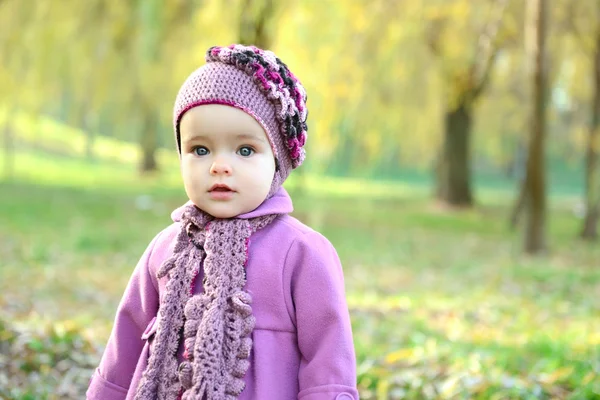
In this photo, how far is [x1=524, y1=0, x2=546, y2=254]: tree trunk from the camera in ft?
28.0

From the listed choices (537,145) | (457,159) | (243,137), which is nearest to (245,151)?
(243,137)

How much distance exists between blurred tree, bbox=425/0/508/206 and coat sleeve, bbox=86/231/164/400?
8.18 metres

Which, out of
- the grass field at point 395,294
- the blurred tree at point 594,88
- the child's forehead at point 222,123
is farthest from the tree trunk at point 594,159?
the child's forehead at point 222,123

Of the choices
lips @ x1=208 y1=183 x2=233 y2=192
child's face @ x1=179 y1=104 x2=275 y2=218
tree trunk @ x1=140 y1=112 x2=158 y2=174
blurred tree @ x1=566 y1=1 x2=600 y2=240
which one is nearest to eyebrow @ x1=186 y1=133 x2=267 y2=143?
child's face @ x1=179 y1=104 x2=275 y2=218

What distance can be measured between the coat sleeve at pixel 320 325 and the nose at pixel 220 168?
0.25 meters

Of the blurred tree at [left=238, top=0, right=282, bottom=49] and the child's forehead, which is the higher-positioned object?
the blurred tree at [left=238, top=0, right=282, bottom=49]

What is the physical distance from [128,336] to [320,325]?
1.84 ft

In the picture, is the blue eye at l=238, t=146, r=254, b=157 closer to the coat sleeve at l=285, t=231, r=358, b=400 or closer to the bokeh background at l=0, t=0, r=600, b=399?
the coat sleeve at l=285, t=231, r=358, b=400

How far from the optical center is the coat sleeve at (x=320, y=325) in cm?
178

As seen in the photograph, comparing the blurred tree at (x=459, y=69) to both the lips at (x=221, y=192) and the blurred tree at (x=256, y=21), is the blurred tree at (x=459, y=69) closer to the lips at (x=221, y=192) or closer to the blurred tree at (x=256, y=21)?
the blurred tree at (x=256, y=21)

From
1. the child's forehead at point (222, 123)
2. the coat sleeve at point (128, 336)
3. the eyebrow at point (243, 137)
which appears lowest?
the coat sleeve at point (128, 336)

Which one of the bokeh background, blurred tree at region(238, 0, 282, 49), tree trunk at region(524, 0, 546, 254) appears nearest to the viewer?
the bokeh background

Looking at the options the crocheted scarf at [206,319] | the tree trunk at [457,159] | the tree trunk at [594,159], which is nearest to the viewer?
the crocheted scarf at [206,319]

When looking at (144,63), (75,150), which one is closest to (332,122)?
(144,63)
